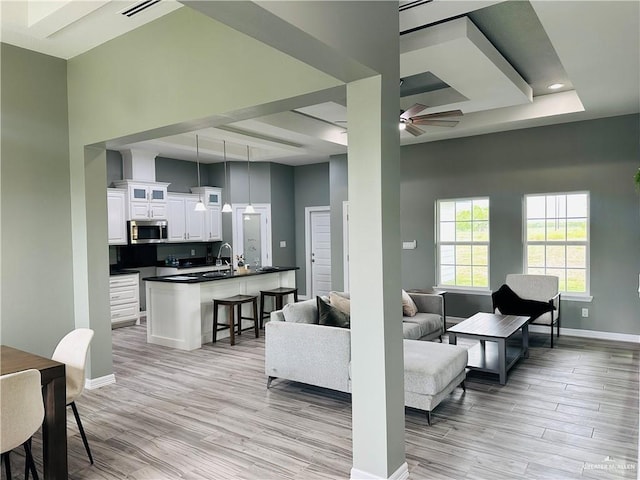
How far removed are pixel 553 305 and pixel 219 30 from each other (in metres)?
4.94

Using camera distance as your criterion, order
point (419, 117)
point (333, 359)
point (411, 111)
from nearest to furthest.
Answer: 1. point (333, 359)
2. point (411, 111)
3. point (419, 117)

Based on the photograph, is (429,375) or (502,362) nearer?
(429,375)

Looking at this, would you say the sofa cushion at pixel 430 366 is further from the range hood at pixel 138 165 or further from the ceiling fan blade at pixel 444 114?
the range hood at pixel 138 165

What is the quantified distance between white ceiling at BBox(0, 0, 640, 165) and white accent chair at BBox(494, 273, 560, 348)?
6.93 ft

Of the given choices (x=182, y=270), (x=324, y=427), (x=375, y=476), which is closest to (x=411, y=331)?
(x=324, y=427)

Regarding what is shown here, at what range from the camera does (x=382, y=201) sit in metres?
2.54

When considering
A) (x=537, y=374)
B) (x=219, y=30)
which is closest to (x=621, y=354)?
(x=537, y=374)

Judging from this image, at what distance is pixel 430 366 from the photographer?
3.44m

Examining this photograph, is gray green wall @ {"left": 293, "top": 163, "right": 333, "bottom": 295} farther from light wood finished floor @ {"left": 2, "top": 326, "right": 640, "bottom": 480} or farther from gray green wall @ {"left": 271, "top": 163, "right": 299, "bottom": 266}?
light wood finished floor @ {"left": 2, "top": 326, "right": 640, "bottom": 480}

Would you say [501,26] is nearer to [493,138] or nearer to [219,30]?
[219,30]

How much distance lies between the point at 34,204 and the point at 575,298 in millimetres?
6560

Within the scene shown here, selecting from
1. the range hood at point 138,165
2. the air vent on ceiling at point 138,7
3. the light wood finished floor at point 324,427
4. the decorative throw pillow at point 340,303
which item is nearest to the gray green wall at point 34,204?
the light wood finished floor at point 324,427

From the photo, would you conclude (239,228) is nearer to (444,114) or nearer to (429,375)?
(444,114)

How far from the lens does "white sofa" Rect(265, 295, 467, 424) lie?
341 centimetres
